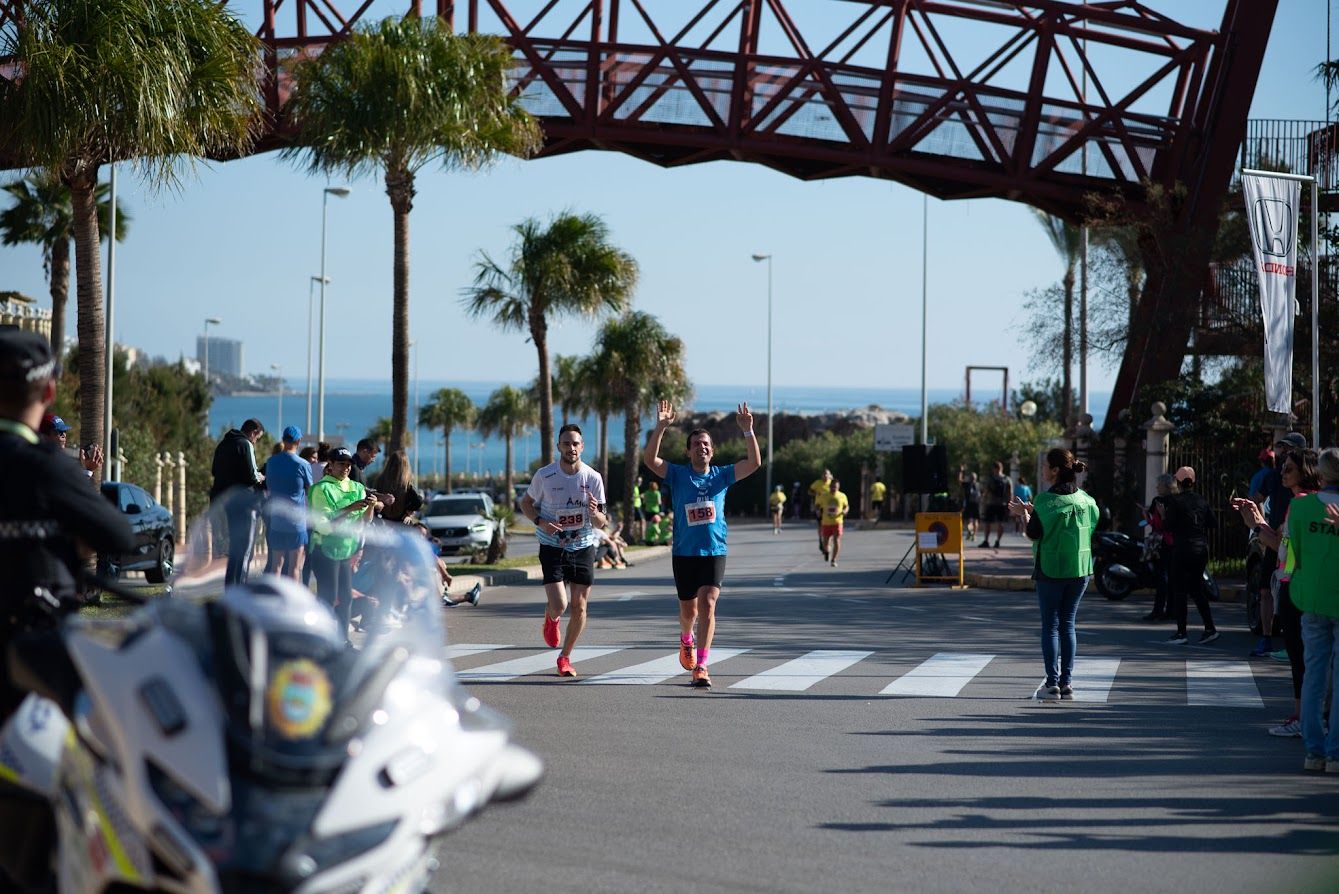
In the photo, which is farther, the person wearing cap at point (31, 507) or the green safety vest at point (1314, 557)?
the green safety vest at point (1314, 557)

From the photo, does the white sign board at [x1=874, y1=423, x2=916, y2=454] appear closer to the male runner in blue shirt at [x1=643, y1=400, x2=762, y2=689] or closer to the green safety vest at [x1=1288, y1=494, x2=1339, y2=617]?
the male runner in blue shirt at [x1=643, y1=400, x2=762, y2=689]

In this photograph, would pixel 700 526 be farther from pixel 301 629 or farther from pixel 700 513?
pixel 301 629

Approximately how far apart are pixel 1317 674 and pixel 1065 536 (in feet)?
9.97

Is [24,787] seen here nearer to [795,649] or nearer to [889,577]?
[795,649]

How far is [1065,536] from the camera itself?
11.8 meters

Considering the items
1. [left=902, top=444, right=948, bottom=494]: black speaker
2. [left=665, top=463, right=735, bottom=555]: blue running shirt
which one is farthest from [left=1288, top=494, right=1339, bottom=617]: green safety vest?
[left=902, top=444, right=948, bottom=494]: black speaker

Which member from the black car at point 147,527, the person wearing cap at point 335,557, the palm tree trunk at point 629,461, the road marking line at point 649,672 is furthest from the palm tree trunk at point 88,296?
the palm tree trunk at point 629,461

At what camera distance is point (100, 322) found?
20.8 m

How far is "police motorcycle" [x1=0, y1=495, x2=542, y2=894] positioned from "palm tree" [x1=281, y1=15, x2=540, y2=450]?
20778 mm

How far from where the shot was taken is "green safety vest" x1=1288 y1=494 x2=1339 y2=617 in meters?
8.75

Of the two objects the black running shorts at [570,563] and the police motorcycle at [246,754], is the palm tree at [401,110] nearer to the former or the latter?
the black running shorts at [570,563]

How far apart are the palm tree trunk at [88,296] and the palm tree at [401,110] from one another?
5437 mm

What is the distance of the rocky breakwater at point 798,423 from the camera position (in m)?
88.8

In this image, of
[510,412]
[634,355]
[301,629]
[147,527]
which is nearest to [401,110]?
[147,527]
